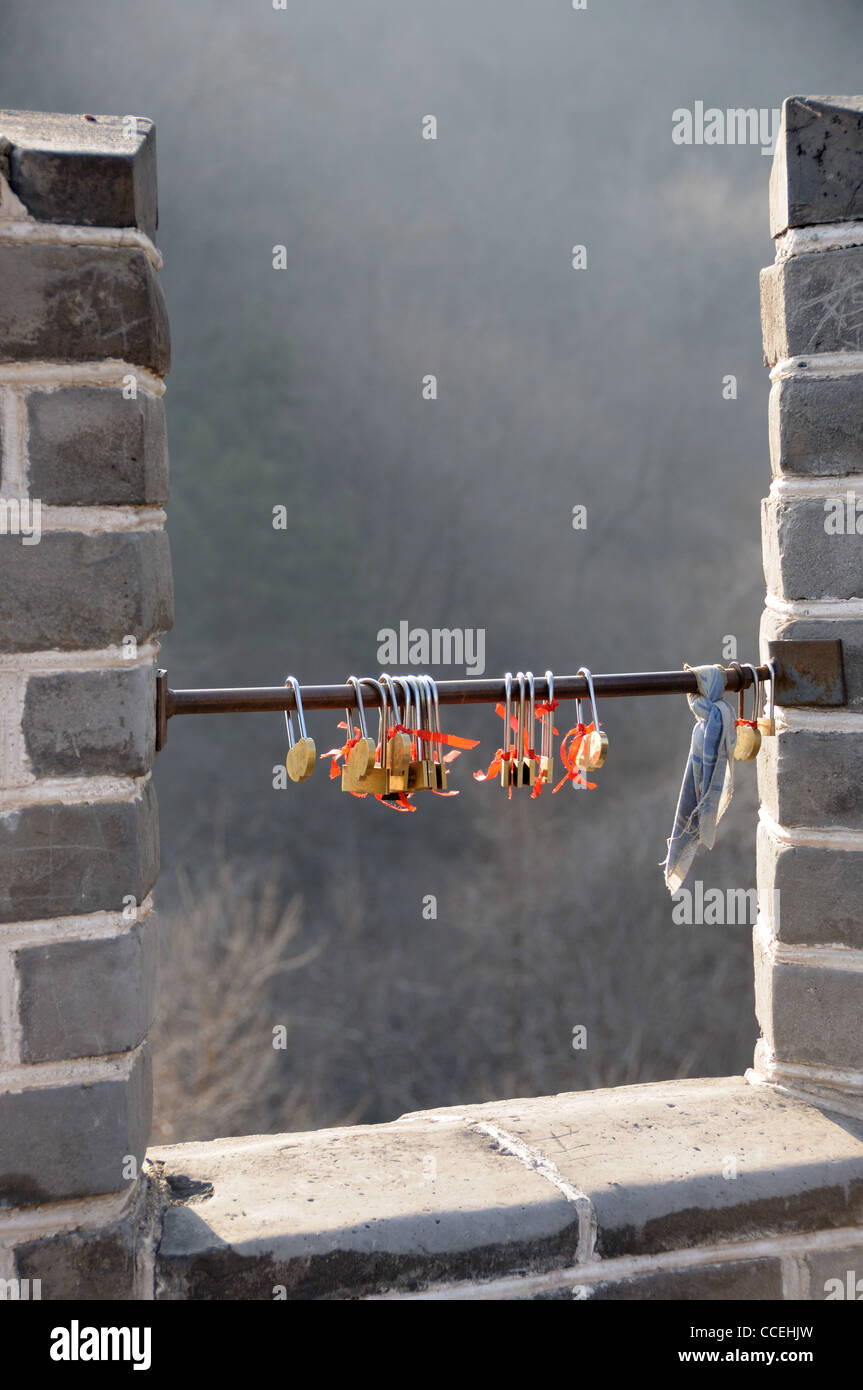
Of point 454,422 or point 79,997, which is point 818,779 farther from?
point 454,422

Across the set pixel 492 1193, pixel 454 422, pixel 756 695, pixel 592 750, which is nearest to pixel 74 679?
pixel 592 750

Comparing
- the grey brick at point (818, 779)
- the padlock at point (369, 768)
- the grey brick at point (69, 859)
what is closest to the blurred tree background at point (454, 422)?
the grey brick at point (818, 779)

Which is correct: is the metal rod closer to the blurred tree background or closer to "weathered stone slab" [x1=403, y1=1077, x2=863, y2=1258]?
"weathered stone slab" [x1=403, y1=1077, x2=863, y2=1258]

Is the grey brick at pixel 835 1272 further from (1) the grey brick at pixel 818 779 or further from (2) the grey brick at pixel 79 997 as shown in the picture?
(2) the grey brick at pixel 79 997

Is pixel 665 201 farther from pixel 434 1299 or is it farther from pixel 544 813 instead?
pixel 434 1299

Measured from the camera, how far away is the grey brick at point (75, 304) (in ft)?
4.01

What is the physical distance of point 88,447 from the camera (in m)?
1.25

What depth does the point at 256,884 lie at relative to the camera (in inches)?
501

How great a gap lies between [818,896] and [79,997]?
0.94m

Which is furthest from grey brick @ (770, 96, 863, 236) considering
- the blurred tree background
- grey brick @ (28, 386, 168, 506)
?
the blurred tree background

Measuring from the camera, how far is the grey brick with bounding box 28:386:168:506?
124 cm

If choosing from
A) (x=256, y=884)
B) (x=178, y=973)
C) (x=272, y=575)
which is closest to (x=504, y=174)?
(x=272, y=575)

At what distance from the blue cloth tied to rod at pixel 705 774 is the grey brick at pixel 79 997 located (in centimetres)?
67
